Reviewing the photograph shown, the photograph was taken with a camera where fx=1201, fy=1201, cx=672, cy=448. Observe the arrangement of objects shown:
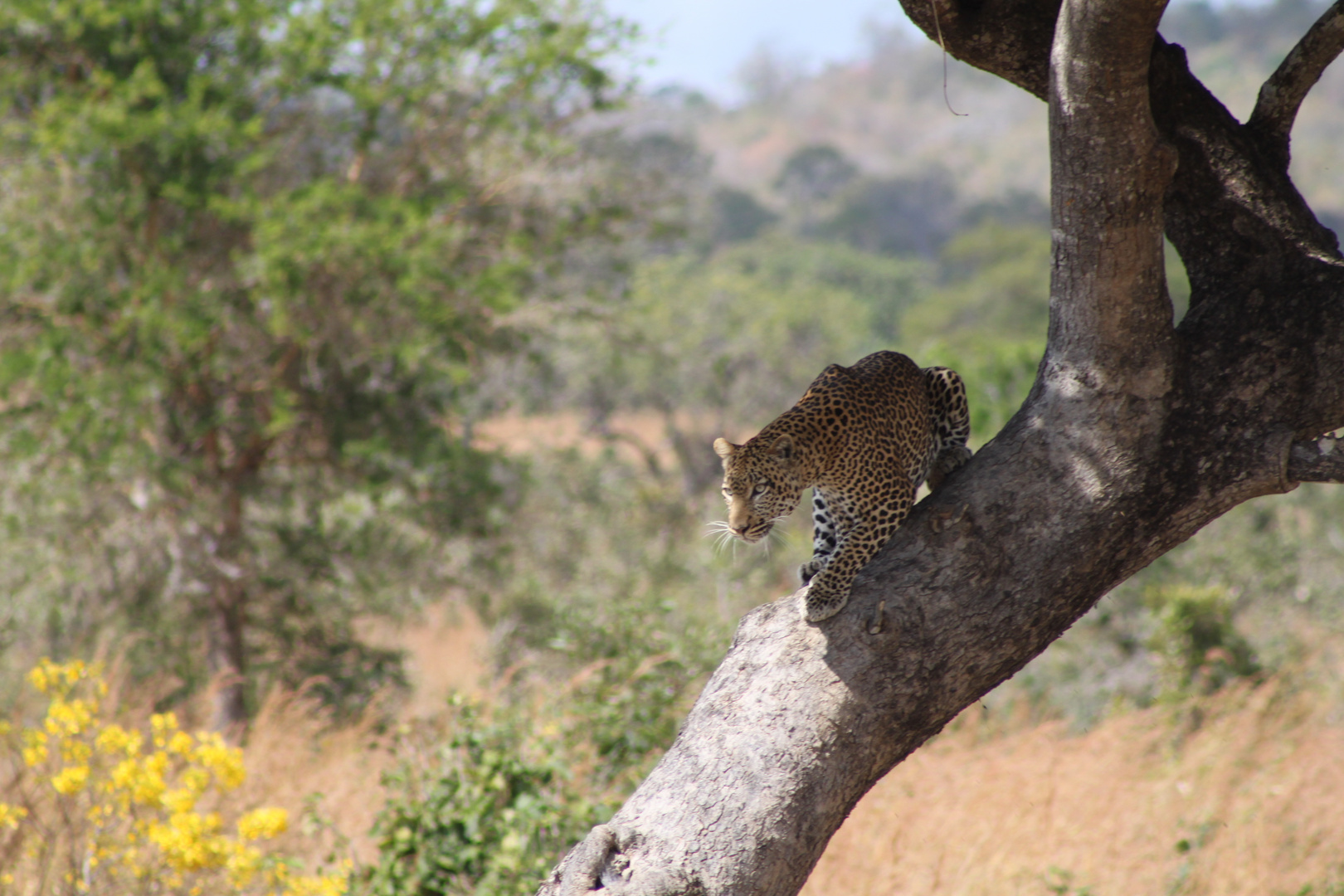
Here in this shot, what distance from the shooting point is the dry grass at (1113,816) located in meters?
5.40

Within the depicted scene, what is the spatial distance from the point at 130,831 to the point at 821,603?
3.17 m

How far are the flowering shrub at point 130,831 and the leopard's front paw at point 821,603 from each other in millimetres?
2120

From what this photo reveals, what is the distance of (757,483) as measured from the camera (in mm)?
3576

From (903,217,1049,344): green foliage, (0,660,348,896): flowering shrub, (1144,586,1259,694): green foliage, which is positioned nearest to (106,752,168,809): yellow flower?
(0,660,348,896): flowering shrub

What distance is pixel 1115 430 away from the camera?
3.36 meters

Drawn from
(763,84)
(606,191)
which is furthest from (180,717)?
(763,84)

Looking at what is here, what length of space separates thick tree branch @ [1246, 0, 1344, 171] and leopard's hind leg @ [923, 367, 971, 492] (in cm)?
124

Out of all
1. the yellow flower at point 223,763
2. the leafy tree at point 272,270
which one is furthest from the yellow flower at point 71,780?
the leafy tree at point 272,270

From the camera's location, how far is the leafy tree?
28.2 feet

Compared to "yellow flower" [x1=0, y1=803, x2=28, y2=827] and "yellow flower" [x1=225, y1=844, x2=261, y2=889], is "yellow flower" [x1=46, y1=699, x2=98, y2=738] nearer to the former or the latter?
"yellow flower" [x1=0, y1=803, x2=28, y2=827]

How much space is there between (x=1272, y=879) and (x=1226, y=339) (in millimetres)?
3166

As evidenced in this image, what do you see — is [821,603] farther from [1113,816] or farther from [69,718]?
[1113,816]

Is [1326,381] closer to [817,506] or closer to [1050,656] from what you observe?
[817,506]

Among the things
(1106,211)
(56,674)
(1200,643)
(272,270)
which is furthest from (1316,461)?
(272,270)
